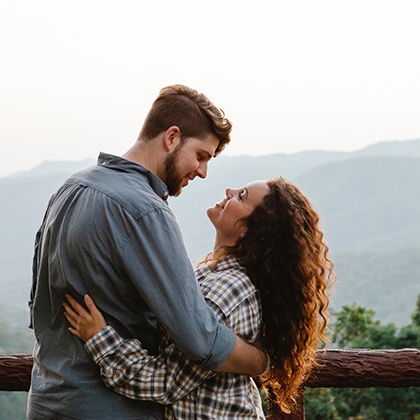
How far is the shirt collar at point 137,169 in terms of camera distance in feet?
7.23

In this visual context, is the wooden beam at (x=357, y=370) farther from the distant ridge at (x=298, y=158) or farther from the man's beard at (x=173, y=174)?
the distant ridge at (x=298, y=158)

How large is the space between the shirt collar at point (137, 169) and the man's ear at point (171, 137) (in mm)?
89

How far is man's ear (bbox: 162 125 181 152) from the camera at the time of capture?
2262 millimetres

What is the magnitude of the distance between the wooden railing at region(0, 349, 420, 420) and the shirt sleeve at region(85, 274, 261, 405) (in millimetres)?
1061

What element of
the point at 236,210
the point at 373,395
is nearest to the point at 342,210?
the point at 373,395

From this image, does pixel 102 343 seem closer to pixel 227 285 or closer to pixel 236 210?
pixel 227 285

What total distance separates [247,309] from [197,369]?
0.21m

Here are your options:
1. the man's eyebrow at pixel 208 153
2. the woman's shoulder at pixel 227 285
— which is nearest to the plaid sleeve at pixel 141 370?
the woman's shoulder at pixel 227 285

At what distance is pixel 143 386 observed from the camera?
2.12m

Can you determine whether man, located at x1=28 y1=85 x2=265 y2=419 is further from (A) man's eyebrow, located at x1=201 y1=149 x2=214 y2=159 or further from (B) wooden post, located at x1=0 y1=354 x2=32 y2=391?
(B) wooden post, located at x1=0 y1=354 x2=32 y2=391

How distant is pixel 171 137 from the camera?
227cm

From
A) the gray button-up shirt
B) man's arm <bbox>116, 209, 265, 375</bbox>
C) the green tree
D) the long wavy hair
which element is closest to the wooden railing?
the long wavy hair

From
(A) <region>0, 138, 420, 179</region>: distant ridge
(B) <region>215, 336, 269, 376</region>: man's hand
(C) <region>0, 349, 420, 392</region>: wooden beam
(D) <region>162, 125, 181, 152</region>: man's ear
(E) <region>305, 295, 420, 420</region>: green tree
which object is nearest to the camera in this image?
(B) <region>215, 336, 269, 376</region>: man's hand

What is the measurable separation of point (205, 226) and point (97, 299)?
298 ft
